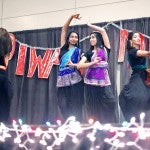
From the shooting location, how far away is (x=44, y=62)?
14.1 feet

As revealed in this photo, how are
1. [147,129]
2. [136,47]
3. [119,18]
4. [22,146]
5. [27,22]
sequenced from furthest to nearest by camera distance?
[27,22]
[119,18]
[136,47]
[22,146]
[147,129]

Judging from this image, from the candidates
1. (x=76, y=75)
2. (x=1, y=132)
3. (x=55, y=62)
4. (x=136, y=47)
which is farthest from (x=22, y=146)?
(x=55, y=62)

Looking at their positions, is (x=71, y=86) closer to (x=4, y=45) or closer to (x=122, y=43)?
(x=4, y=45)

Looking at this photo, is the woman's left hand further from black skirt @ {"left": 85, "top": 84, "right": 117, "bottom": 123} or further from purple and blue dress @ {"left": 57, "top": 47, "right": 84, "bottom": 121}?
black skirt @ {"left": 85, "top": 84, "right": 117, "bottom": 123}

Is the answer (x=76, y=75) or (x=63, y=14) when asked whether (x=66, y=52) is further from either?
(x=63, y=14)

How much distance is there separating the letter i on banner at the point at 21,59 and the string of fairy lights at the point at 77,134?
2.26 metres

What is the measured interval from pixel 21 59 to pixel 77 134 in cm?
257

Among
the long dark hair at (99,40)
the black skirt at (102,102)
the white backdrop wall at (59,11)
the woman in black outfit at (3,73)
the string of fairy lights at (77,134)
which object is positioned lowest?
the string of fairy lights at (77,134)

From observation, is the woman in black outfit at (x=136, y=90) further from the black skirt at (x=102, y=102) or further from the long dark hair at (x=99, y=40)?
the long dark hair at (x=99, y=40)

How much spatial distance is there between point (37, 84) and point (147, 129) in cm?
268

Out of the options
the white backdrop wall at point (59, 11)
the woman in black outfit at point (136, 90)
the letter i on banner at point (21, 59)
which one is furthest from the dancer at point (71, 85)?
the letter i on banner at point (21, 59)

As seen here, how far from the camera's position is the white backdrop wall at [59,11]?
396 cm

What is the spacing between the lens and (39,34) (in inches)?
174

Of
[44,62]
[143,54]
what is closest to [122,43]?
[44,62]
